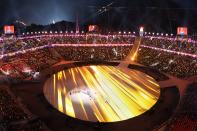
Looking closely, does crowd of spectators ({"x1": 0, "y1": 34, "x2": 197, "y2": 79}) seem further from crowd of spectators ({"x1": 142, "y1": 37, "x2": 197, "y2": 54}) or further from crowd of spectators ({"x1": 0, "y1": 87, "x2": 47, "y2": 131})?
crowd of spectators ({"x1": 0, "y1": 87, "x2": 47, "y2": 131})

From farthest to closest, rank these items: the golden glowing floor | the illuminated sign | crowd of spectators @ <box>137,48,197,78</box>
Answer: the illuminated sign → crowd of spectators @ <box>137,48,197,78</box> → the golden glowing floor

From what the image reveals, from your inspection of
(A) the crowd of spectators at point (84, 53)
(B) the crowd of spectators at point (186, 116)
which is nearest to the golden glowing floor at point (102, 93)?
(B) the crowd of spectators at point (186, 116)

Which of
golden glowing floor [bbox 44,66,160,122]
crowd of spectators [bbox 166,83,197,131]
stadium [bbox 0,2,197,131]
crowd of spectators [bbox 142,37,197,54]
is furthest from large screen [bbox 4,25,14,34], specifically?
crowd of spectators [bbox 166,83,197,131]

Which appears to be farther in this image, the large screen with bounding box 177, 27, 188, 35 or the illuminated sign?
the illuminated sign

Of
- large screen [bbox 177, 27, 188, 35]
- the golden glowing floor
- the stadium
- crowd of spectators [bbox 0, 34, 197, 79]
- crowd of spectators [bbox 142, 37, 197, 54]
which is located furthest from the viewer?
large screen [bbox 177, 27, 188, 35]

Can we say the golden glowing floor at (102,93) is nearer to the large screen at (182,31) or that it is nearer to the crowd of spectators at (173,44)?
the crowd of spectators at (173,44)

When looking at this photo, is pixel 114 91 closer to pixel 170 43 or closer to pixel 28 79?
pixel 28 79

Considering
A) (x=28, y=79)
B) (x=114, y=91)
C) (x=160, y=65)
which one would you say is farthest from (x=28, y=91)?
(x=160, y=65)

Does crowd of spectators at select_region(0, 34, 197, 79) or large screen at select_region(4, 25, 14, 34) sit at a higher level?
large screen at select_region(4, 25, 14, 34)
